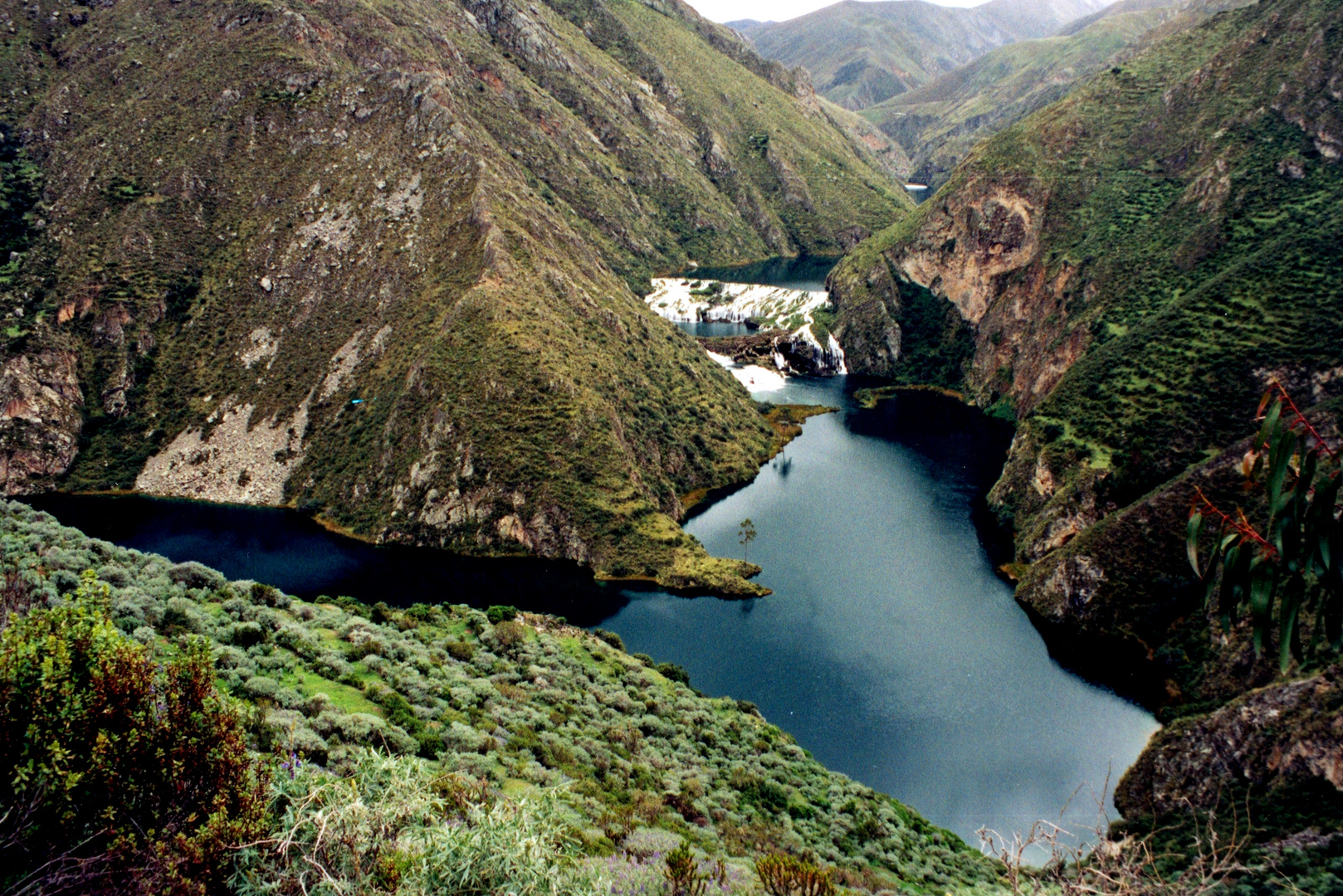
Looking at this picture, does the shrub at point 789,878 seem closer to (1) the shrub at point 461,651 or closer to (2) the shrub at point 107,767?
(2) the shrub at point 107,767

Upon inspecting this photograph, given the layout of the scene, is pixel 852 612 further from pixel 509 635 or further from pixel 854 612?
pixel 509 635

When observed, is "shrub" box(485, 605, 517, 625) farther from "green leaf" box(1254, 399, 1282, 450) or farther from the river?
"green leaf" box(1254, 399, 1282, 450)

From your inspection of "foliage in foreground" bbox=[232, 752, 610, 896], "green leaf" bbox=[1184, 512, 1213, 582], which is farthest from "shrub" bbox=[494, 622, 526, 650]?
"green leaf" bbox=[1184, 512, 1213, 582]

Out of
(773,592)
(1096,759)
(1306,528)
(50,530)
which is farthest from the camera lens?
(773,592)

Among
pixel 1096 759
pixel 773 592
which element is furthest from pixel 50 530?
pixel 1096 759

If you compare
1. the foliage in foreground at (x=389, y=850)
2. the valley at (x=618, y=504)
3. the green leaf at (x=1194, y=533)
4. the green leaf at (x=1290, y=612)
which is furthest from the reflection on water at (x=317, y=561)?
the green leaf at (x=1290, y=612)

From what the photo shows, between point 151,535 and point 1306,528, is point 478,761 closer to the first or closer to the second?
point 1306,528
